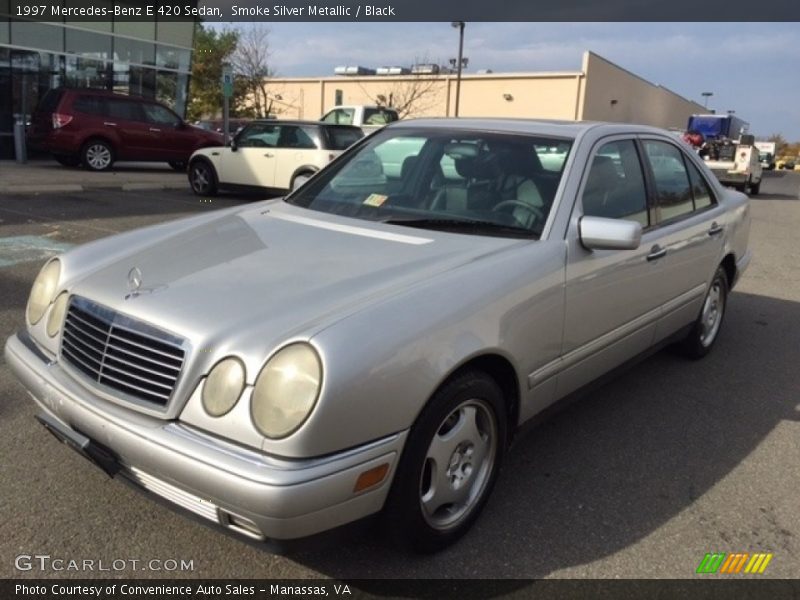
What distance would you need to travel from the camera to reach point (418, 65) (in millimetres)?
43938

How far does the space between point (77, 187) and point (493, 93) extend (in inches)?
1298

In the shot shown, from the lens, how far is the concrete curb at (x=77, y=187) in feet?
39.1

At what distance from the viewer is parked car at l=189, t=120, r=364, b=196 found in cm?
1270

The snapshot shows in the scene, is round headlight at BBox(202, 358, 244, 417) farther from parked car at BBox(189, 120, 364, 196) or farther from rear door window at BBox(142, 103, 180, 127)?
rear door window at BBox(142, 103, 180, 127)

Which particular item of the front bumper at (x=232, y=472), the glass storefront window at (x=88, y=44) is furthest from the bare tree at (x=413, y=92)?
→ the front bumper at (x=232, y=472)

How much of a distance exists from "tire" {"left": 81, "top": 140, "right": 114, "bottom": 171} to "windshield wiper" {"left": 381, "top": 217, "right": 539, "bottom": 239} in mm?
14765

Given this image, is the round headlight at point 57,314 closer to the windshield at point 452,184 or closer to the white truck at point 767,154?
the windshield at point 452,184

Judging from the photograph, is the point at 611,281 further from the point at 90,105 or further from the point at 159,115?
the point at 159,115

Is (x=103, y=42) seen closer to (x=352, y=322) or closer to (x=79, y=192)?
(x=79, y=192)

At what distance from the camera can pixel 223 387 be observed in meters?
2.24

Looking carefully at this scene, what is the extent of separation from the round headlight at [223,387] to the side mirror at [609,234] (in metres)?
1.71

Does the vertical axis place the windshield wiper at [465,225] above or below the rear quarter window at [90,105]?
below

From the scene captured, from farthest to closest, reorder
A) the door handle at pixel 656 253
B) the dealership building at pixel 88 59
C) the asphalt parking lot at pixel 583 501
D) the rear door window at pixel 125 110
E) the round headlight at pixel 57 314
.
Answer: the dealership building at pixel 88 59 < the rear door window at pixel 125 110 < the door handle at pixel 656 253 < the round headlight at pixel 57 314 < the asphalt parking lot at pixel 583 501

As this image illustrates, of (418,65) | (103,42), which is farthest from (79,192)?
(418,65)
